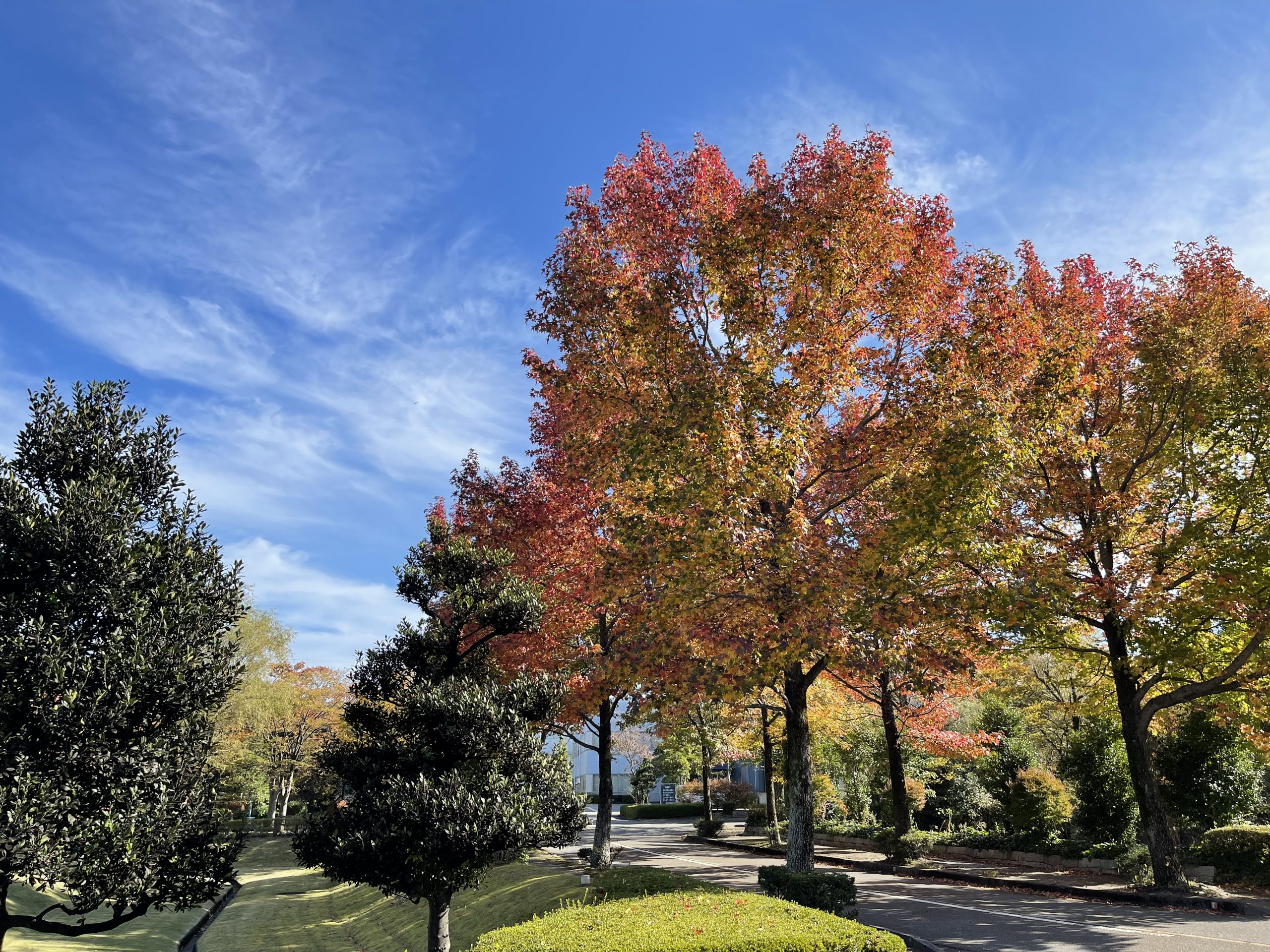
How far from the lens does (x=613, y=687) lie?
19359 mm

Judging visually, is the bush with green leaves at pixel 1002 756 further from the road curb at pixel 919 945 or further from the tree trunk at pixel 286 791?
the tree trunk at pixel 286 791

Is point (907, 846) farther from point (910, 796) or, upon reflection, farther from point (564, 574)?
point (564, 574)

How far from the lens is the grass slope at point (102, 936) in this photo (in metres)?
17.3

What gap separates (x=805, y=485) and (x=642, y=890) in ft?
25.6

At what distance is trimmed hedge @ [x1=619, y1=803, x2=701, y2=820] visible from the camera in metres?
58.2

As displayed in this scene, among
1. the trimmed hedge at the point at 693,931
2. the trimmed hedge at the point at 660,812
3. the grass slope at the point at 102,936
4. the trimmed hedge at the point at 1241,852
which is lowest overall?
the trimmed hedge at the point at 660,812

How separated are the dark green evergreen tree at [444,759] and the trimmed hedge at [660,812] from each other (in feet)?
151

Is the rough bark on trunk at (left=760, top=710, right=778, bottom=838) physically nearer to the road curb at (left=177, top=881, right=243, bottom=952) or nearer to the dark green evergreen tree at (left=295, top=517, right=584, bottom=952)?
the dark green evergreen tree at (left=295, top=517, right=584, bottom=952)

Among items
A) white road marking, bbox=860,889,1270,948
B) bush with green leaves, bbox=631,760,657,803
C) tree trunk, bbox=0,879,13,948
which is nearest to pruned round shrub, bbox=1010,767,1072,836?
white road marking, bbox=860,889,1270,948

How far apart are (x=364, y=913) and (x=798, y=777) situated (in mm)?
17749

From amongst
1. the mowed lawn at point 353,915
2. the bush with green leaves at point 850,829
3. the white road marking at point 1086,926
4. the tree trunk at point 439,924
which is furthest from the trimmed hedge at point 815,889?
the bush with green leaves at point 850,829

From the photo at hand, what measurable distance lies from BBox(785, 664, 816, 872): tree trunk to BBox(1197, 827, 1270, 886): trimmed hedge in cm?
1127

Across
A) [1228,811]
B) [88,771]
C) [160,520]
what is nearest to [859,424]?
[160,520]

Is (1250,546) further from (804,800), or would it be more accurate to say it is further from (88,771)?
(88,771)
